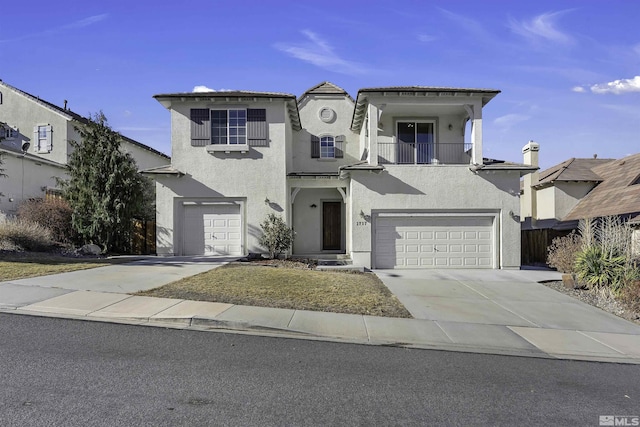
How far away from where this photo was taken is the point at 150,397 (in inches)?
170

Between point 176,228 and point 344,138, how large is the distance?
29.4 ft

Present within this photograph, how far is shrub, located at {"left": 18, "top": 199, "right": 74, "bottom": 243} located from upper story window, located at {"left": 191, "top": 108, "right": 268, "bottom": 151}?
6414 millimetres

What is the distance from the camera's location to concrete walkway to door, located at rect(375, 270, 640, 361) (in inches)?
284

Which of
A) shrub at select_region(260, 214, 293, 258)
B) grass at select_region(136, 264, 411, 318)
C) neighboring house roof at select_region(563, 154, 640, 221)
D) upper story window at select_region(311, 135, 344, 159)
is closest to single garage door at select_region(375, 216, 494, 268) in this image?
shrub at select_region(260, 214, 293, 258)

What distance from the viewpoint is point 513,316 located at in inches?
364

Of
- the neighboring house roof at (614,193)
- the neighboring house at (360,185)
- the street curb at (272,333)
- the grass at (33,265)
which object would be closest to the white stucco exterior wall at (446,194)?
the neighboring house at (360,185)

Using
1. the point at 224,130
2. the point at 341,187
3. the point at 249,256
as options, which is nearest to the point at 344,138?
the point at 341,187

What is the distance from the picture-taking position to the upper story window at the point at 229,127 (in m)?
17.5

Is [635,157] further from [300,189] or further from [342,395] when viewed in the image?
[342,395]

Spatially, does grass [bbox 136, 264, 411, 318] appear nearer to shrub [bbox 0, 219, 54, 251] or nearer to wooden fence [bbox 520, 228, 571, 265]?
shrub [bbox 0, 219, 54, 251]

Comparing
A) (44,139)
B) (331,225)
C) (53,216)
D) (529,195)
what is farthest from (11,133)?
(529,195)

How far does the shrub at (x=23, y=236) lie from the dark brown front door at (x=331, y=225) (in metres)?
11.2

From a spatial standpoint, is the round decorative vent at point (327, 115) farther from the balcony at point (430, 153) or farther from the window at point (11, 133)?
the window at point (11, 133)

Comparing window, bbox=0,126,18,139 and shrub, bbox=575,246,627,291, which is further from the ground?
window, bbox=0,126,18,139
